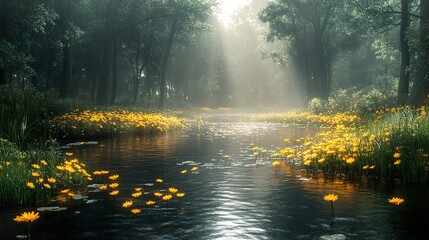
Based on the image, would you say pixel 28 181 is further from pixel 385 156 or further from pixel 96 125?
pixel 96 125

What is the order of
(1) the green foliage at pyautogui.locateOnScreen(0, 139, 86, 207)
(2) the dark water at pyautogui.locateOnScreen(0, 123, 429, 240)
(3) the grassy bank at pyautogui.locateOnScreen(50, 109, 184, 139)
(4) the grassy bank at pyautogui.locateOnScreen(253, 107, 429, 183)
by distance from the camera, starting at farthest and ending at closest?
1. (3) the grassy bank at pyautogui.locateOnScreen(50, 109, 184, 139)
2. (4) the grassy bank at pyautogui.locateOnScreen(253, 107, 429, 183)
3. (1) the green foliage at pyautogui.locateOnScreen(0, 139, 86, 207)
4. (2) the dark water at pyautogui.locateOnScreen(0, 123, 429, 240)

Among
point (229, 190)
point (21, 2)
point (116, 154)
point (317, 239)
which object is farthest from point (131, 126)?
point (317, 239)

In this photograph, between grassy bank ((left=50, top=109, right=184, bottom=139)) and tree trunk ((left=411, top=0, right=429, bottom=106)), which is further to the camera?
tree trunk ((left=411, top=0, right=429, bottom=106))

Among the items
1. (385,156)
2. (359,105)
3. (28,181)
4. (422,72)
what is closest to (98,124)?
(28,181)

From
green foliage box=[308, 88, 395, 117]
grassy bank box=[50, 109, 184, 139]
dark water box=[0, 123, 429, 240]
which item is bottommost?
dark water box=[0, 123, 429, 240]

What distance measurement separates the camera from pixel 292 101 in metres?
63.8

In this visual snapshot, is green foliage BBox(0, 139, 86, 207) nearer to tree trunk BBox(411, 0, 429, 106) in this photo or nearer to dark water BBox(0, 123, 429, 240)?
dark water BBox(0, 123, 429, 240)

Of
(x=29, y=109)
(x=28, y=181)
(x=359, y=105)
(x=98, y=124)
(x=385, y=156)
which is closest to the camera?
(x=28, y=181)

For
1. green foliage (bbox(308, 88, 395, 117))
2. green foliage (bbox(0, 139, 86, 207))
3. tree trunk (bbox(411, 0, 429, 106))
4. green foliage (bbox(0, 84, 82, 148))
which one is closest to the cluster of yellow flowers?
green foliage (bbox(0, 84, 82, 148))

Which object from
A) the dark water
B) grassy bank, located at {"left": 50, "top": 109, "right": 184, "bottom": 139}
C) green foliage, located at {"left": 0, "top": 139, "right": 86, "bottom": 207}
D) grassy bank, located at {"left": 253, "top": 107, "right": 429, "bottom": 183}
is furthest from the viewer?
grassy bank, located at {"left": 50, "top": 109, "right": 184, "bottom": 139}

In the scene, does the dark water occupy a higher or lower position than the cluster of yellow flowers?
lower

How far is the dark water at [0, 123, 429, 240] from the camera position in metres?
5.06

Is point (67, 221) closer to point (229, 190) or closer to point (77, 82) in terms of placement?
point (229, 190)

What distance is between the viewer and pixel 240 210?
6.09m
